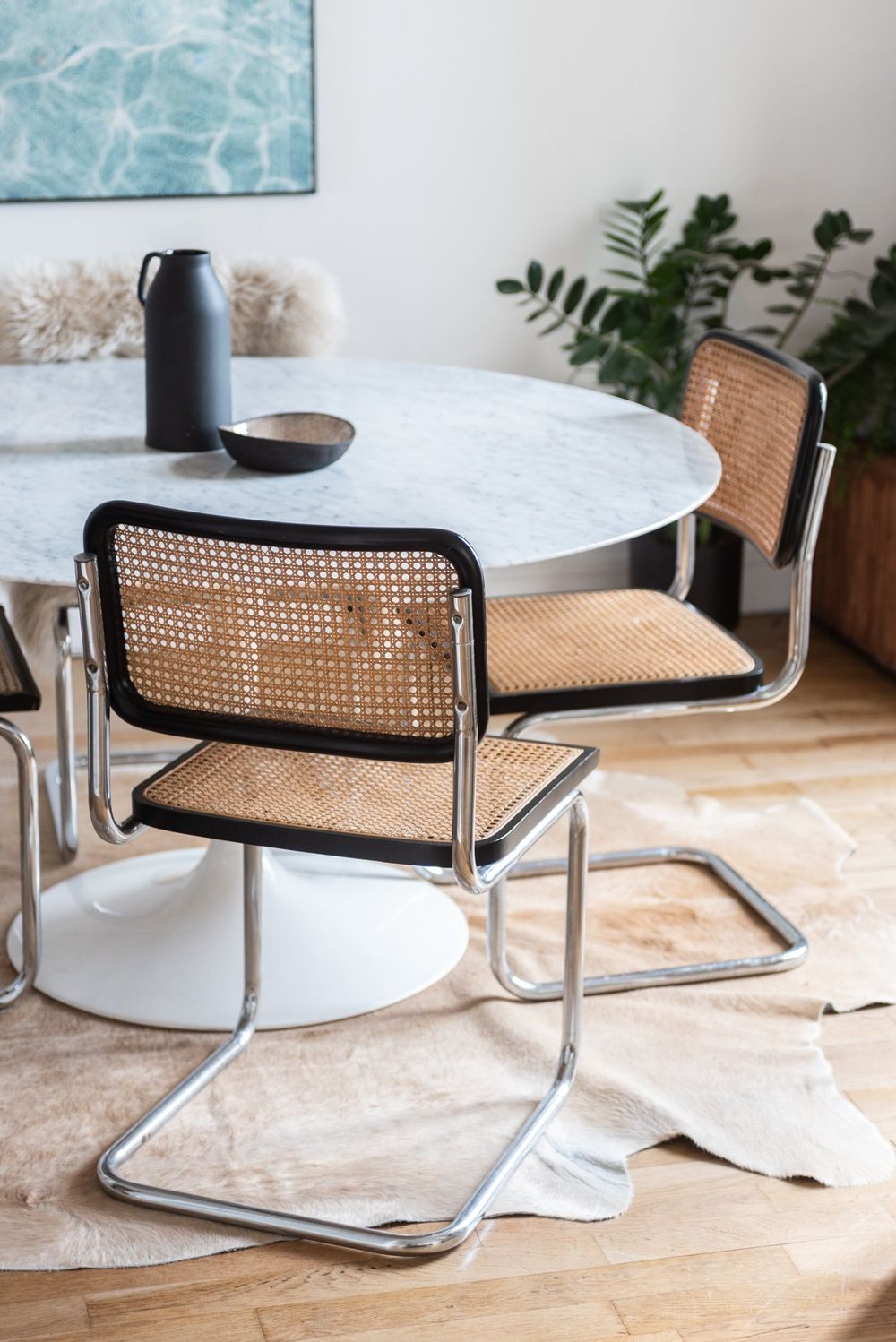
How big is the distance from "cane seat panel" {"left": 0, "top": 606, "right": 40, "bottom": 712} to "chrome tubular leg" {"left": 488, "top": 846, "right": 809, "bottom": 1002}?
24.3 inches

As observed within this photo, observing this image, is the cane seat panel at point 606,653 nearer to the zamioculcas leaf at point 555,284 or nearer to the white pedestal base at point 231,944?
the white pedestal base at point 231,944

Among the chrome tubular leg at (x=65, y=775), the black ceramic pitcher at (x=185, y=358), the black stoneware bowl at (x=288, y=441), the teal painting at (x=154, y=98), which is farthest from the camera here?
the teal painting at (x=154, y=98)

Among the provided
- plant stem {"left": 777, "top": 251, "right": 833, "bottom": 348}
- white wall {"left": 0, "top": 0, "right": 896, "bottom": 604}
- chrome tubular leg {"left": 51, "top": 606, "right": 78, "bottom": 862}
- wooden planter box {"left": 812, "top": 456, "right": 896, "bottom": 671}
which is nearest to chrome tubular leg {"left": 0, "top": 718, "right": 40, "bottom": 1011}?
chrome tubular leg {"left": 51, "top": 606, "right": 78, "bottom": 862}

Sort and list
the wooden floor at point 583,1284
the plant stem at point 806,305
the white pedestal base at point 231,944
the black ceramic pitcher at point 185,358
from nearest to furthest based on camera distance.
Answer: the wooden floor at point 583,1284 → the black ceramic pitcher at point 185,358 → the white pedestal base at point 231,944 → the plant stem at point 806,305

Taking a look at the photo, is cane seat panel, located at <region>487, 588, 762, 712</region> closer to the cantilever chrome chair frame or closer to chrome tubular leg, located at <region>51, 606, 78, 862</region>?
the cantilever chrome chair frame

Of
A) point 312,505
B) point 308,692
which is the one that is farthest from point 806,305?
point 308,692

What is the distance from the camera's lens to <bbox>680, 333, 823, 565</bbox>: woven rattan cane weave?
1.99 m

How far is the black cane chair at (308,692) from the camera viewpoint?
1337 millimetres

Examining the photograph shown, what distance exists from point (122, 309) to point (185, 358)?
0.67 m

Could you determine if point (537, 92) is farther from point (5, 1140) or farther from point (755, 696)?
point (5, 1140)

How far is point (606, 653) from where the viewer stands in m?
2.05

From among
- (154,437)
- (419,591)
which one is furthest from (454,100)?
(419,591)

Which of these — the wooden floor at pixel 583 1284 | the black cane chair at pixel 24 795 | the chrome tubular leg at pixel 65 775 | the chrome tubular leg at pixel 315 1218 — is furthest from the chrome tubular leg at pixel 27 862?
the wooden floor at pixel 583 1284

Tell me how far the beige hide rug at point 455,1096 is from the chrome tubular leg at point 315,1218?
18 millimetres
